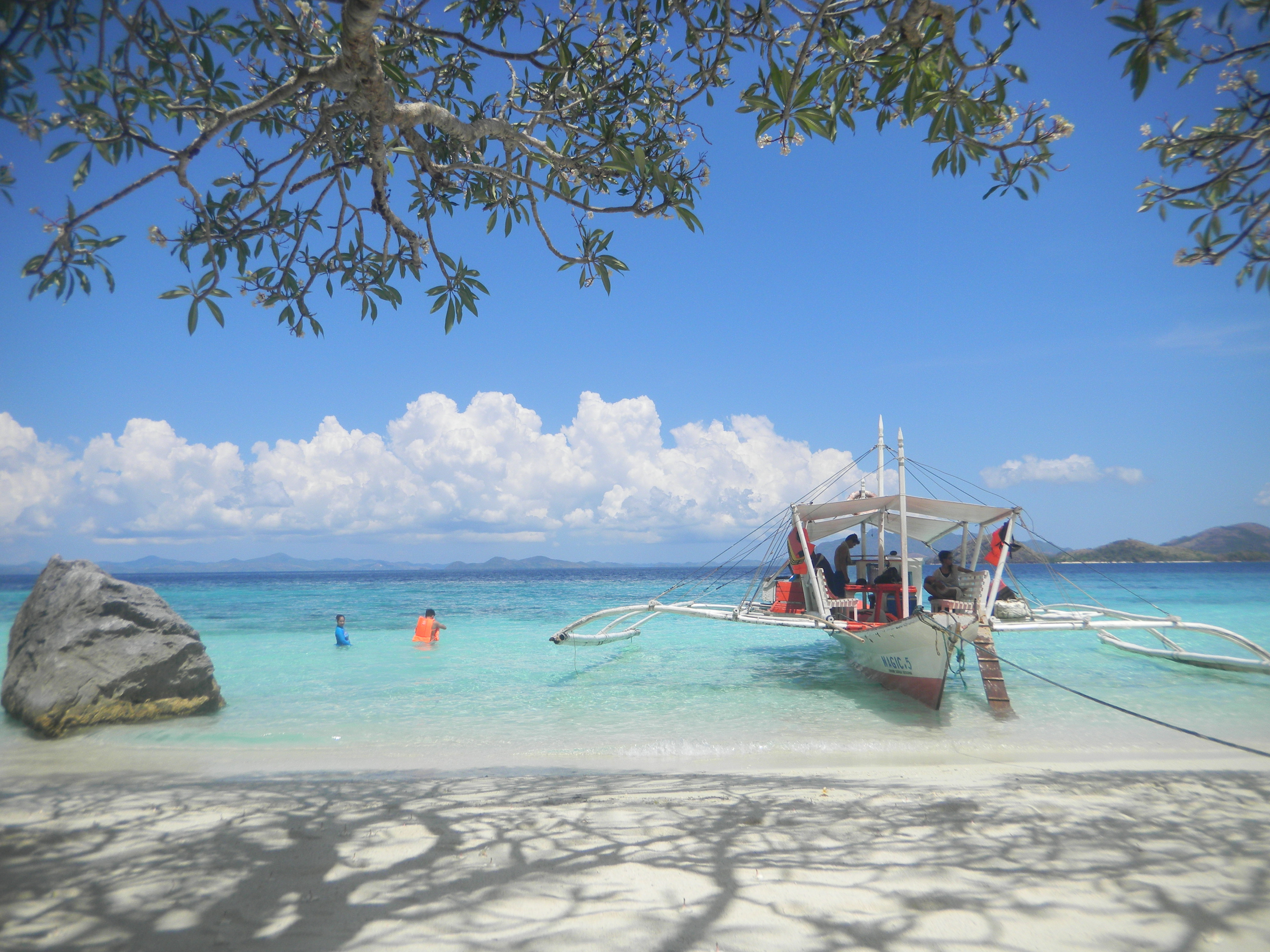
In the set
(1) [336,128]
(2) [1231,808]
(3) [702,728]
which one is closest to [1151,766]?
(2) [1231,808]

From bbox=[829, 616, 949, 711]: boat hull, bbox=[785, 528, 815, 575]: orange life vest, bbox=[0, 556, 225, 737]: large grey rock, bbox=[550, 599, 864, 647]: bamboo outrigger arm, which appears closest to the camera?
bbox=[0, 556, 225, 737]: large grey rock

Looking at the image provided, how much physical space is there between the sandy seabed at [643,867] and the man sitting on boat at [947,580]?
4.74 metres

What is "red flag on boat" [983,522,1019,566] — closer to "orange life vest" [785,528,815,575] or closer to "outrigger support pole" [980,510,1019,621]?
"outrigger support pole" [980,510,1019,621]

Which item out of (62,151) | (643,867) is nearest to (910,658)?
(643,867)

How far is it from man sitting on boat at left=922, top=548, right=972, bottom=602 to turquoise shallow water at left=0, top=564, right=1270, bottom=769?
1.48m

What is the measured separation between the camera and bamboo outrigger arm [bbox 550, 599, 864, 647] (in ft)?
29.9

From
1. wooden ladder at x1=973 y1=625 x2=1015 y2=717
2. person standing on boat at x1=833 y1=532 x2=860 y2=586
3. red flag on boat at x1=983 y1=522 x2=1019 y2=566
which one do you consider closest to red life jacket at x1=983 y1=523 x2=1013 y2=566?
red flag on boat at x1=983 y1=522 x2=1019 y2=566

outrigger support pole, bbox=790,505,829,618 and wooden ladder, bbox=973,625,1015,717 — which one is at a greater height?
outrigger support pole, bbox=790,505,829,618

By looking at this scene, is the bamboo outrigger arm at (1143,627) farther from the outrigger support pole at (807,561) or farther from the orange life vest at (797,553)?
the orange life vest at (797,553)

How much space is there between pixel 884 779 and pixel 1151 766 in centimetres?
294

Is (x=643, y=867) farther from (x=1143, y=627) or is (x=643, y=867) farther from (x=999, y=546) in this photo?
(x=1143, y=627)

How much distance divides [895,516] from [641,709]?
18.2ft

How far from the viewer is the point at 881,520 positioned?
1067 cm

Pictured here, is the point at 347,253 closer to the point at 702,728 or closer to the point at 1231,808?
the point at 702,728
